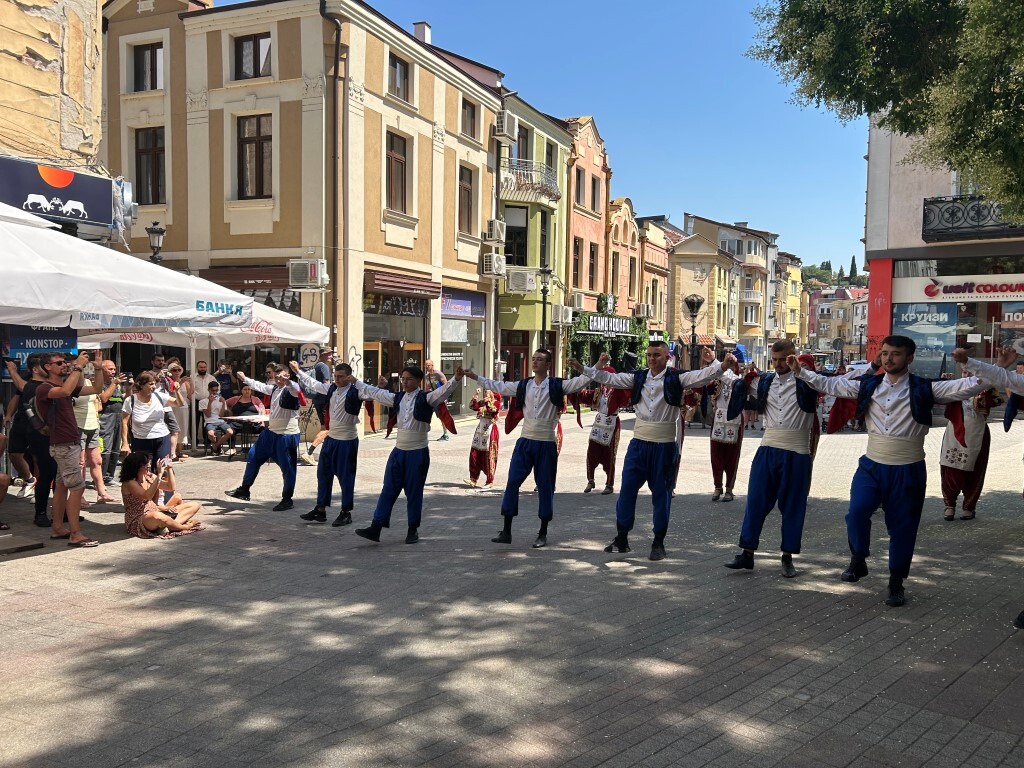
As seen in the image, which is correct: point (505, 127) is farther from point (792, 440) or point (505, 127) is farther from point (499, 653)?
point (499, 653)

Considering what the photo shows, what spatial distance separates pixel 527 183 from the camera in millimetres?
27000

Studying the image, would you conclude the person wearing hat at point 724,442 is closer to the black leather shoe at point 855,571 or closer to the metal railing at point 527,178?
the black leather shoe at point 855,571

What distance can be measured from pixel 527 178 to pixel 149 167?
38.1ft

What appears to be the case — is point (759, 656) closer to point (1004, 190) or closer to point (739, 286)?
point (1004, 190)

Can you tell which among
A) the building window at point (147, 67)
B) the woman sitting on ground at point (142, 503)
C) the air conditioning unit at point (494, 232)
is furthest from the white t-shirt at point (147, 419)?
the air conditioning unit at point (494, 232)

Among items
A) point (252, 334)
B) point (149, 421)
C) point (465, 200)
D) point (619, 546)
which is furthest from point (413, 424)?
point (465, 200)

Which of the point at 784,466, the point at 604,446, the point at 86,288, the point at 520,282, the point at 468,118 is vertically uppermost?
the point at 468,118

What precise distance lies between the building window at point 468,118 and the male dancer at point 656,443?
59.1ft

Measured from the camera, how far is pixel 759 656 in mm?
5105

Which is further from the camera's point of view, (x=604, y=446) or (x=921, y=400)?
Result: (x=604, y=446)

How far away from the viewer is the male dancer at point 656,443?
7688mm

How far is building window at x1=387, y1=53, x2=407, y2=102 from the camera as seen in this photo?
20562 millimetres

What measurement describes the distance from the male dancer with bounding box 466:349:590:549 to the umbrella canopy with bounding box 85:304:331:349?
200 inches

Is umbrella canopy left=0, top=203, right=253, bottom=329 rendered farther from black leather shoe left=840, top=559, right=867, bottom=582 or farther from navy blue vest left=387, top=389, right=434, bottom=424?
black leather shoe left=840, top=559, right=867, bottom=582
